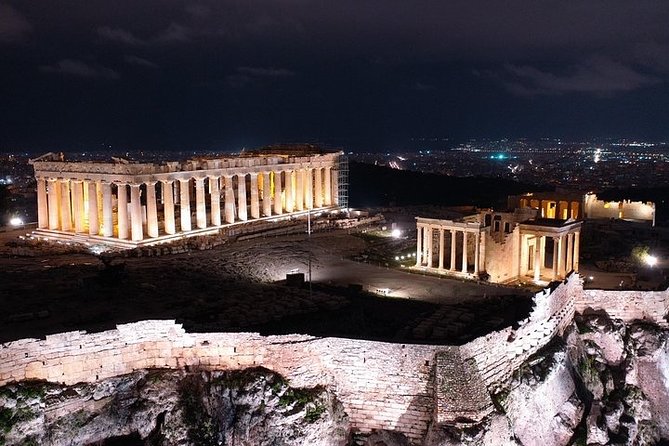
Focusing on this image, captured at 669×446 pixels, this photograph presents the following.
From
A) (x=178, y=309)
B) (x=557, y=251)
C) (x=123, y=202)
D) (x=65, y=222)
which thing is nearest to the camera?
(x=178, y=309)

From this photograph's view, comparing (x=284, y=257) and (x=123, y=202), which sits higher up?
(x=123, y=202)

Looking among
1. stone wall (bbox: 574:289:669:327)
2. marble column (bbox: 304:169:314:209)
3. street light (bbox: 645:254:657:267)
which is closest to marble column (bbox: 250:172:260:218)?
marble column (bbox: 304:169:314:209)

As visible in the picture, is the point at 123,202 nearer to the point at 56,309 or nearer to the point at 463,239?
the point at 56,309

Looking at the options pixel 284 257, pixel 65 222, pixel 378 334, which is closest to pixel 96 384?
pixel 378 334

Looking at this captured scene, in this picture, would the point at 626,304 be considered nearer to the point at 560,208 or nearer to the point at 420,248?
the point at 420,248

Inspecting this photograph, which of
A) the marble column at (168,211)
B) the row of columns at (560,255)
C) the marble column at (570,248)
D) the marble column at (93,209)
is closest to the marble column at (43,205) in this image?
the marble column at (93,209)

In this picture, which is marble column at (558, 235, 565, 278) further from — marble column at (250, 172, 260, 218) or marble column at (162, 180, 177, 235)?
marble column at (162, 180, 177, 235)

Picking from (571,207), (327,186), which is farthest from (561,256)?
(327,186)

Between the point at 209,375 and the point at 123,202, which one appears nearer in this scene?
the point at 209,375
